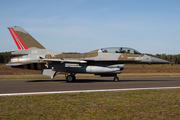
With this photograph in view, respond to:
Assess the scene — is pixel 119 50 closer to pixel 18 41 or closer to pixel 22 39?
pixel 22 39

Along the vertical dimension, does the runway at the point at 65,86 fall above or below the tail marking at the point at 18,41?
below

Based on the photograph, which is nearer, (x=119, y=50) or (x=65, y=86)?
(x=65, y=86)

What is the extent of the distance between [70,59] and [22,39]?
580 cm

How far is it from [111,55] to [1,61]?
333 feet

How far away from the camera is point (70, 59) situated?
1861 cm

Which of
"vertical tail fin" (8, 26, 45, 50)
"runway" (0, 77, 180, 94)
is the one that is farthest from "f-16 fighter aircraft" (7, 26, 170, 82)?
"runway" (0, 77, 180, 94)

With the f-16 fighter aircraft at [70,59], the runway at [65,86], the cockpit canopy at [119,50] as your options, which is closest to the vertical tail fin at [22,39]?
the f-16 fighter aircraft at [70,59]

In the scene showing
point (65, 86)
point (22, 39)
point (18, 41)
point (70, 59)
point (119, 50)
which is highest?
point (22, 39)

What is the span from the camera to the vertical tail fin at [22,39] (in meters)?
19.5

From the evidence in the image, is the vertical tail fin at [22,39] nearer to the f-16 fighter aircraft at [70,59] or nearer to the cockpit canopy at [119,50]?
the f-16 fighter aircraft at [70,59]

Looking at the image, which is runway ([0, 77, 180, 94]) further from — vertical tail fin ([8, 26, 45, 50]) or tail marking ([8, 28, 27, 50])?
vertical tail fin ([8, 26, 45, 50])

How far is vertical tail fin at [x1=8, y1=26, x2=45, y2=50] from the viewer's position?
63.9 ft

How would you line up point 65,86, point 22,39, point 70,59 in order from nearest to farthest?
1. point 65,86
2. point 70,59
3. point 22,39

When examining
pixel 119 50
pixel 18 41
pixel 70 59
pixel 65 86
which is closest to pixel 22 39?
pixel 18 41
